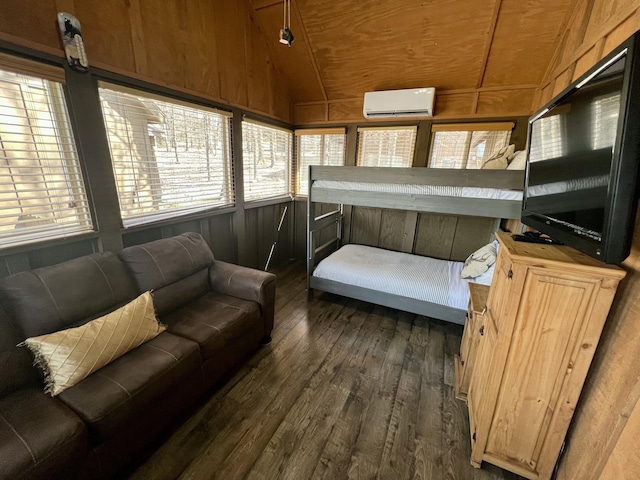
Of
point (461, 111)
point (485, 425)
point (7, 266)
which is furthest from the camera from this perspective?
point (461, 111)

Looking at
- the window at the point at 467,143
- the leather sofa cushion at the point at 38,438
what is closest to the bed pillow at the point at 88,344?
the leather sofa cushion at the point at 38,438

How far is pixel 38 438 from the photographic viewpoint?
971mm

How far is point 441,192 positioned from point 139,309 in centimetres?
241

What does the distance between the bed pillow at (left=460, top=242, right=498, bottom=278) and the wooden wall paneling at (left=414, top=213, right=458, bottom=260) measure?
902 millimetres

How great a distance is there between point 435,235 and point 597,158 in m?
2.54

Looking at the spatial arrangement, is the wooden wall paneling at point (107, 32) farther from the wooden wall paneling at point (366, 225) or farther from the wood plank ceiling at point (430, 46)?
the wooden wall paneling at point (366, 225)

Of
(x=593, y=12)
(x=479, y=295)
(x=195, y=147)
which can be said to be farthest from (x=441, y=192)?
(x=195, y=147)

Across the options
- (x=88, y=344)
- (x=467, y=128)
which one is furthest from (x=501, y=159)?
(x=88, y=344)

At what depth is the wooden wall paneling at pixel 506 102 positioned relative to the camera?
272 cm

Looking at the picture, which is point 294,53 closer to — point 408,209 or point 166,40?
point 166,40

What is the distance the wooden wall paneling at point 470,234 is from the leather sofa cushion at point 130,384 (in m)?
3.07

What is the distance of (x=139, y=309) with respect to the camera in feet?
5.08

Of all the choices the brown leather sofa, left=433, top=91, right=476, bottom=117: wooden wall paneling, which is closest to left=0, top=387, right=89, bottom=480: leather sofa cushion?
the brown leather sofa

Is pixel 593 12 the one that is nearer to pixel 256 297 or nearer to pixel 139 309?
pixel 256 297
